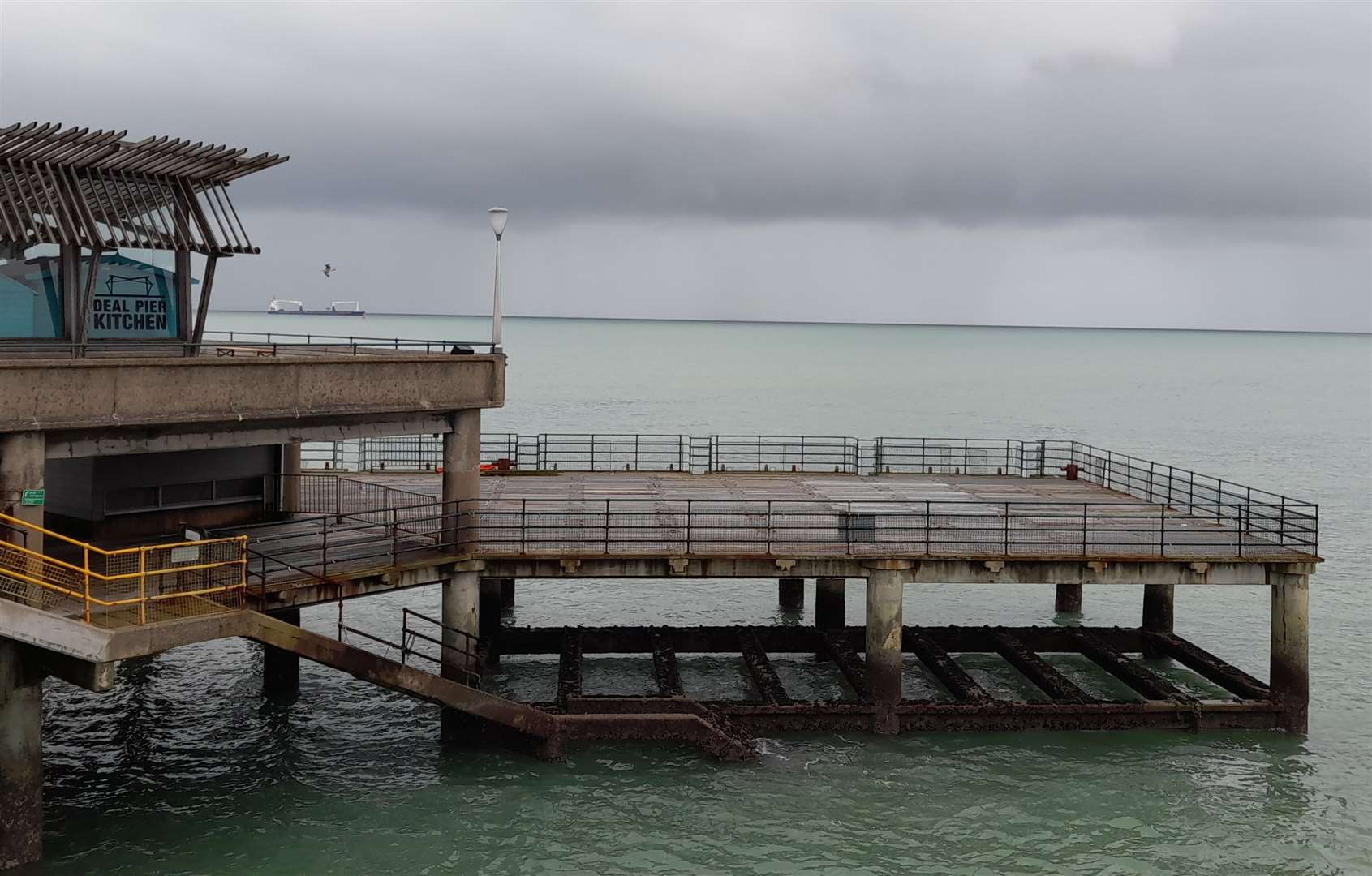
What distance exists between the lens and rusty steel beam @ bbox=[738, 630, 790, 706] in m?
30.0

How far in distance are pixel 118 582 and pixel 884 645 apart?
14.9 metres

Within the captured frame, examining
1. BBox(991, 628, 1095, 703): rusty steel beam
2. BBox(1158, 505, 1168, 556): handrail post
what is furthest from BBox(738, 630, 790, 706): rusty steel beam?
BBox(1158, 505, 1168, 556): handrail post

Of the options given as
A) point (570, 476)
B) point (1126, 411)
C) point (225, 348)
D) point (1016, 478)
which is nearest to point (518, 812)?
point (225, 348)

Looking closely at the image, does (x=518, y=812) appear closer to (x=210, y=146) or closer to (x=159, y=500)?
(x=159, y=500)

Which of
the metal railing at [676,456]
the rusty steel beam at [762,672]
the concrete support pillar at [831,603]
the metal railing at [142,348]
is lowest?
the rusty steel beam at [762,672]

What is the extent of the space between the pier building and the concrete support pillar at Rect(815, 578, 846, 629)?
194 centimetres

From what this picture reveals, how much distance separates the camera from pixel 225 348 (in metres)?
32.5

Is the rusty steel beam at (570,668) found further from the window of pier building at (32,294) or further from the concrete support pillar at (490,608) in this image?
the window of pier building at (32,294)

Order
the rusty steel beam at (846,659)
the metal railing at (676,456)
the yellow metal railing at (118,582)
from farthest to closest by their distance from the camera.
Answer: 1. the metal railing at (676,456)
2. the rusty steel beam at (846,659)
3. the yellow metal railing at (118,582)

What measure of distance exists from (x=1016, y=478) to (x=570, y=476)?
44.8 ft

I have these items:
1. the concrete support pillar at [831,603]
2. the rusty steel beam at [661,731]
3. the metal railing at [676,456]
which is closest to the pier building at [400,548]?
the rusty steel beam at [661,731]

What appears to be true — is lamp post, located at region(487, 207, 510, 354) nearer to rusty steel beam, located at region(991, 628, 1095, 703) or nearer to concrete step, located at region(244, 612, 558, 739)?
concrete step, located at region(244, 612, 558, 739)

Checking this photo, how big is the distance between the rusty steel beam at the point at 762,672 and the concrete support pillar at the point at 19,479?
1470 centimetres

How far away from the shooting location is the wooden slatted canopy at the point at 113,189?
24.9 meters
